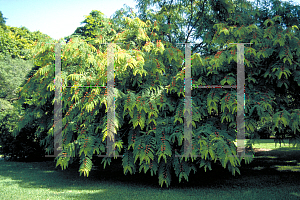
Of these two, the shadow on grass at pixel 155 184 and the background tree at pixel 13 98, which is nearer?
the shadow on grass at pixel 155 184

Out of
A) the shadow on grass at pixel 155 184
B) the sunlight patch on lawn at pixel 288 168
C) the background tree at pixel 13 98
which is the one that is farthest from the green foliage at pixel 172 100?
the sunlight patch on lawn at pixel 288 168

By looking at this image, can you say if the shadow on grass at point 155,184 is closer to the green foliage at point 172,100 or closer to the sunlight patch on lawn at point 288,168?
the sunlight patch on lawn at point 288,168

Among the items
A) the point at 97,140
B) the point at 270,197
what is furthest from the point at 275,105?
the point at 97,140

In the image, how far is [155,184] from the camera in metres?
6.59

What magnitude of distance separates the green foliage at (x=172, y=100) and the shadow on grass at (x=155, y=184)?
547 mm

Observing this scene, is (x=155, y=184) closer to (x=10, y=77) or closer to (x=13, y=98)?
(x=13, y=98)

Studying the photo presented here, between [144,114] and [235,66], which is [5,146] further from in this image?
[235,66]

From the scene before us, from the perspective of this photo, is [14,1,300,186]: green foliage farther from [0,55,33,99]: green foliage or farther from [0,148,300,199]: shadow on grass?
[0,55,33,99]: green foliage

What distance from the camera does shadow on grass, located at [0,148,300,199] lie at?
219 inches

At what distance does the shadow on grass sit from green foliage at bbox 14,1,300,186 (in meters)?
0.55

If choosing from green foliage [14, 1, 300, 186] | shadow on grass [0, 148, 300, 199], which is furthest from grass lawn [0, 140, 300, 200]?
green foliage [14, 1, 300, 186]

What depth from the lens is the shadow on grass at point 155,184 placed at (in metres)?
5.55

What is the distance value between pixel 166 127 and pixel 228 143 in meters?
1.49

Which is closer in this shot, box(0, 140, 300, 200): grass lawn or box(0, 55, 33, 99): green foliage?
box(0, 140, 300, 200): grass lawn
